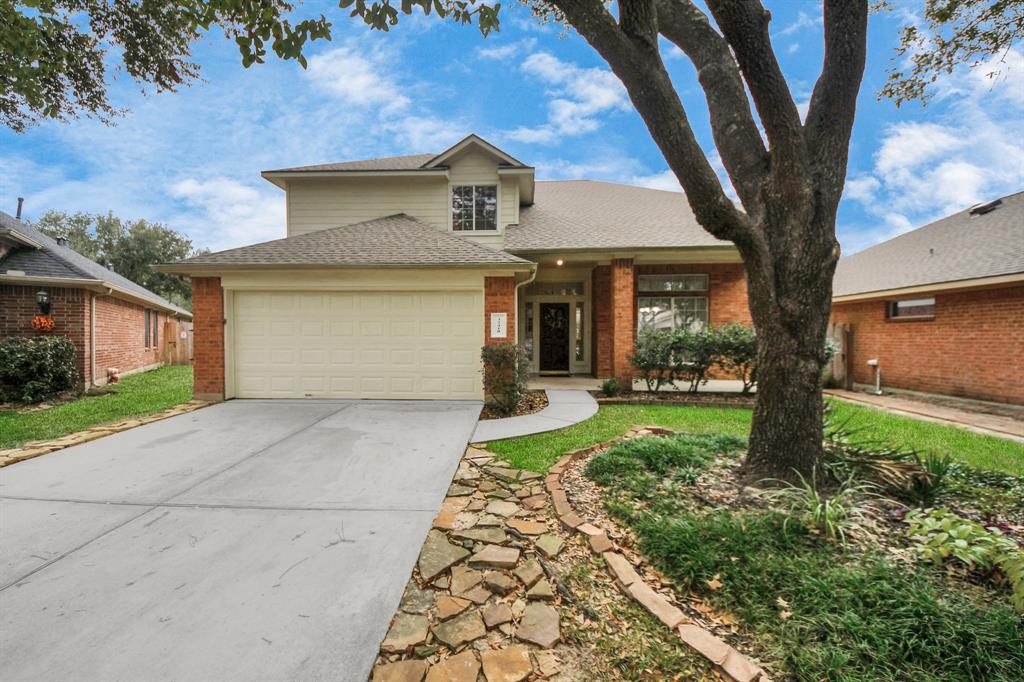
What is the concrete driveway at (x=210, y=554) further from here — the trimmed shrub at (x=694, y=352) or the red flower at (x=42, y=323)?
the red flower at (x=42, y=323)

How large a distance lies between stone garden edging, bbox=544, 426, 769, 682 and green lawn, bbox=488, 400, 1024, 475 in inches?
42.3

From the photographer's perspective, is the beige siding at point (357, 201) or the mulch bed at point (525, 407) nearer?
the mulch bed at point (525, 407)

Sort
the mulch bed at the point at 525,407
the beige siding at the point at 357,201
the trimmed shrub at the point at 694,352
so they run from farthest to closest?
1. the beige siding at the point at 357,201
2. the trimmed shrub at the point at 694,352
3. the mulch bed at the point at 525,407

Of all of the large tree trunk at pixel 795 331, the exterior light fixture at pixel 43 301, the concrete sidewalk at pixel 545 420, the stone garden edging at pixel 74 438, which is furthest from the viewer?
the exterior light fixture at pixel 43 301

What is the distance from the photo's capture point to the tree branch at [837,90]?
3199mm

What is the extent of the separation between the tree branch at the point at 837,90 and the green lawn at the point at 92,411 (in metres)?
9.44

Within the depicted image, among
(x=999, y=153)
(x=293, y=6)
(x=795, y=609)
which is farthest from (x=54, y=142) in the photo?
(x=999, y=153)

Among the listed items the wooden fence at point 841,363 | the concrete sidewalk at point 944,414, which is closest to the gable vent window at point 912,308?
the wooden fence at point 841,363

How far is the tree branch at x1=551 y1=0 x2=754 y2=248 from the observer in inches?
126

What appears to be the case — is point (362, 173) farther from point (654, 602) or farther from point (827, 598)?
point (827, 598)

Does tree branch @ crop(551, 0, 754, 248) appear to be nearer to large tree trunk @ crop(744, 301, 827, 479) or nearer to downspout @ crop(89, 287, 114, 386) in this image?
large tree trunk @ crop(744, 301, 827, 479)

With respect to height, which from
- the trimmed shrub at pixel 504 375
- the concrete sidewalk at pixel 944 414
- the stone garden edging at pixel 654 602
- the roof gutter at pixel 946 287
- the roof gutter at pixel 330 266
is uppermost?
the roof gutter at pixel 330 266

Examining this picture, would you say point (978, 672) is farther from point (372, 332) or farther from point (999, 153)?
point (999, 153)

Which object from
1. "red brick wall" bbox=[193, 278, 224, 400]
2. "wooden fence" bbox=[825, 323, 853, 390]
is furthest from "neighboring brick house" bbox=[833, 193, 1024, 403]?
"red brick wall" bbox=[193, 278, 224, 400]
